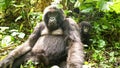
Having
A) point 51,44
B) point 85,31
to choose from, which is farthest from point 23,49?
point 85,31

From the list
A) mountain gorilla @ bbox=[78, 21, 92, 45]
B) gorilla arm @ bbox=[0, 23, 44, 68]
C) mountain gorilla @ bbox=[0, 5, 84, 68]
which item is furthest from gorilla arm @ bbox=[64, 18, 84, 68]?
mountain gorilla @ bbox=[78, 21, 92, 45]

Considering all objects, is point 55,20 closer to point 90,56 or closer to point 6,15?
point 90,56

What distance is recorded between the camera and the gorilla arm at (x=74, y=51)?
346 centimetres

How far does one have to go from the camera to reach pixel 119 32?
5.44 meters

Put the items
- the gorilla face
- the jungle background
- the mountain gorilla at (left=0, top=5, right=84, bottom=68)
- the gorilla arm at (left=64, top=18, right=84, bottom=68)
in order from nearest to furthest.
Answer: the gorilla arm at (left=64, top=18, right=84, bottom=68), the mountain gorilla at (left=0, top=5, right=84, bottom=68), the gorilla face, the jungle background

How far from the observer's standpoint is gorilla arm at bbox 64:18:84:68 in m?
3.46

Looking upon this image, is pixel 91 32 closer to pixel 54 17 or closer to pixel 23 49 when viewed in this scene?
pixel 54 17

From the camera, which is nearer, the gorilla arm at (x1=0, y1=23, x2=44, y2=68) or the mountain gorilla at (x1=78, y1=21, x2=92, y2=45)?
the gorilla arm at (x1=0, y1=23, x2=44, y2=68)

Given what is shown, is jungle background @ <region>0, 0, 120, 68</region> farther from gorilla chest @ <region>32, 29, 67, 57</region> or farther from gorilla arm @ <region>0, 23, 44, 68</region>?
gorilla chest @ <region>32, 29, 67, 57</region>

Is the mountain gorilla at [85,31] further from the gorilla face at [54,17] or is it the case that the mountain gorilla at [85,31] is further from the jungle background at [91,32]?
the gorilla face at [54,17]

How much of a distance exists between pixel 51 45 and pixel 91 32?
1832 mm

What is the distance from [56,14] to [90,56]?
1.03 metres

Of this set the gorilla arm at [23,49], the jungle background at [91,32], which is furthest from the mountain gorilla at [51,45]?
the jungle background at [91,32]

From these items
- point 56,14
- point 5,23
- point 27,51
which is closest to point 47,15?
point 56,14
